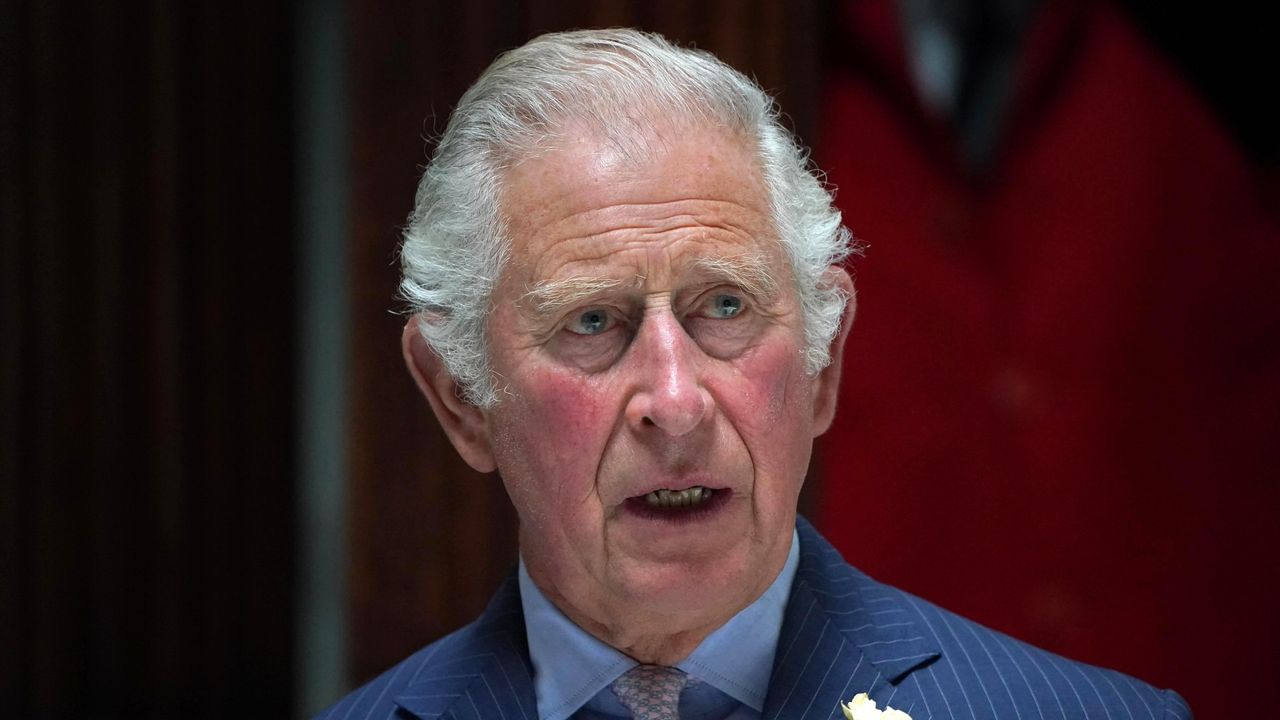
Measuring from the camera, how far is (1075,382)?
3.60m

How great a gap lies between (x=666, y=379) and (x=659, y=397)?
25mm

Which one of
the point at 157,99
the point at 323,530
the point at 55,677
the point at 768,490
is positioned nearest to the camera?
the point at 768,490

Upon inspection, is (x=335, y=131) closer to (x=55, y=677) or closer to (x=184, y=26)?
(x=184, y=26)

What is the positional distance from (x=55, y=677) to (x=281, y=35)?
1652mm

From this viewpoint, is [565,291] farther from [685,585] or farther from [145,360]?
[145,360]

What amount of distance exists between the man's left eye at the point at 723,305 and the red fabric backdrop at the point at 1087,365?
1.71 m

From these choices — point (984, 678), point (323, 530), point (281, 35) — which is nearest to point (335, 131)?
point (281, 35)

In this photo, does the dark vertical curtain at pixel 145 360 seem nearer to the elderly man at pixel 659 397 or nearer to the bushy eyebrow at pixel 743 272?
the elderly man at pixel 659 397

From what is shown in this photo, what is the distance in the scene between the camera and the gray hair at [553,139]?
6.53 ft

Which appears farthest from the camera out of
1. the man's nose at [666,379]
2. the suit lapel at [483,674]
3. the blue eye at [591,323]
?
the suit lapel at [483,674]

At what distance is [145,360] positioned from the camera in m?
3.80

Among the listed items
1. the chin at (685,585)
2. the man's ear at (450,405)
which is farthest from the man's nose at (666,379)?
the man's ear at (450,405)

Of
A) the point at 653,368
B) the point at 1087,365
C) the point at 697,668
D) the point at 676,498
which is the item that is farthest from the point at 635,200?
the point at 1087,365

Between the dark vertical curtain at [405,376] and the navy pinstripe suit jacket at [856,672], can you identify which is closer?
the navy pinstripe suit jacket at [856,672]
